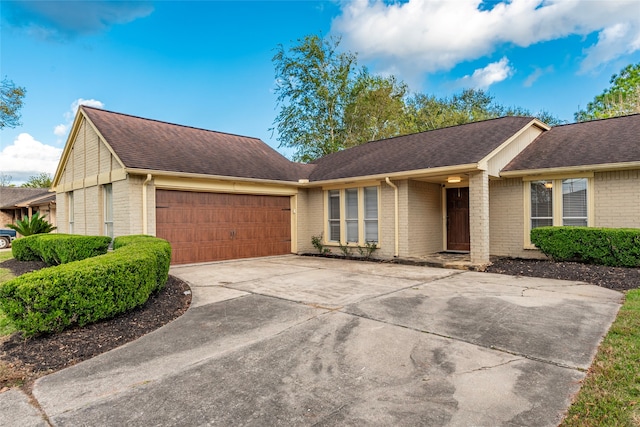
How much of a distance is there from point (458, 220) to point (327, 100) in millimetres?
17968

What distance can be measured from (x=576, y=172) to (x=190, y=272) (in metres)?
10.6

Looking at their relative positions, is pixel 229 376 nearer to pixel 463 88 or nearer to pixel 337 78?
pixel 337 78

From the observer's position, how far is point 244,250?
39.4ft

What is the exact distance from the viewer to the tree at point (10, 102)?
799 inches

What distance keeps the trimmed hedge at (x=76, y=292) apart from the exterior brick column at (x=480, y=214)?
800 centimetres

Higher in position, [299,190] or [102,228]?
[299,190]

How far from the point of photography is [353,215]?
40.7 ft

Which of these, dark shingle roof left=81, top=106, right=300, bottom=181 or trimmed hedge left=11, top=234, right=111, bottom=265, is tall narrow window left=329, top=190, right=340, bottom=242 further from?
trimmed hedge left=11, top=234, right=111, bottom=265

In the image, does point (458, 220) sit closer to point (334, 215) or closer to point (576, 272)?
point (334, 215)

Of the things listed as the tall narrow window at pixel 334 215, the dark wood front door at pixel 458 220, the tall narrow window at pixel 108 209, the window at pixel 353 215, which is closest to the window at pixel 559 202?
the dark wood front door at pixel 458 220

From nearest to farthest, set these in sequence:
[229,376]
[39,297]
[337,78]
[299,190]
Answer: [229,376], [39,297], [299,190], [337,78]

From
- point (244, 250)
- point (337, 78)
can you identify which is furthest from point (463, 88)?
point (244, 250)

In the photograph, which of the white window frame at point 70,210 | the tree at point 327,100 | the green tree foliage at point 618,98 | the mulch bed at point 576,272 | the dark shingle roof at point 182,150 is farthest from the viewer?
the tree at point 327,100

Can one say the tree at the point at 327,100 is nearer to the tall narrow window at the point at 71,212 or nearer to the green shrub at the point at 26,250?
the tall narrow window at the point at 71,212
